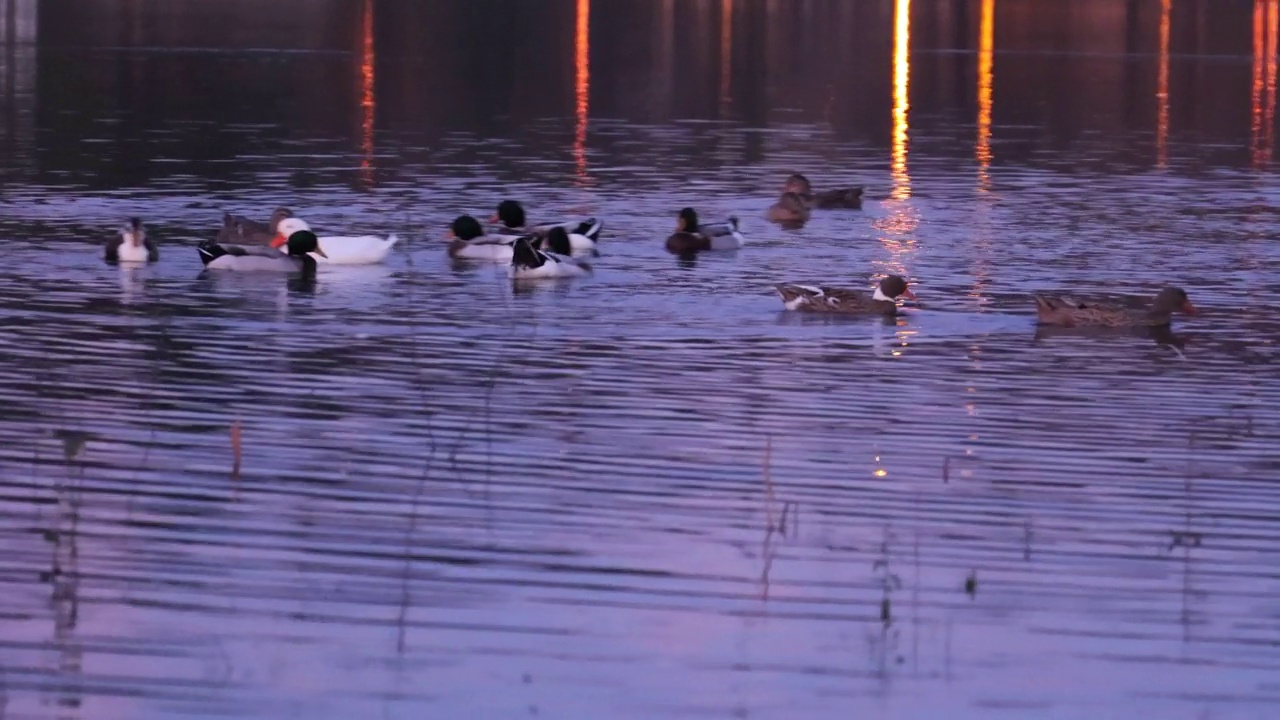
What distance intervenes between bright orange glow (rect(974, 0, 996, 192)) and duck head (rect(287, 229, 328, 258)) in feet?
38.8

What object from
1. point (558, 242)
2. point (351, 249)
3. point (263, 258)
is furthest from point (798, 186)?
point (263, 258)

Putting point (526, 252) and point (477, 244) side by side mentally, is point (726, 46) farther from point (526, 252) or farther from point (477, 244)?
point (526, 252)

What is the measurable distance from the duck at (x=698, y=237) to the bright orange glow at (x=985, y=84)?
7468 millimetres

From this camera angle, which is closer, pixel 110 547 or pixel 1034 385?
pixel 110 547

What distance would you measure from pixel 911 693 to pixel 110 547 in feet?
13.2

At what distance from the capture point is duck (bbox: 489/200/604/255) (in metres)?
23.9

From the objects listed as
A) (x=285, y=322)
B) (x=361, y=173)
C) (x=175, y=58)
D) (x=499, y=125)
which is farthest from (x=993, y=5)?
(x=285, y=322)

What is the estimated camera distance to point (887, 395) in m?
16.1

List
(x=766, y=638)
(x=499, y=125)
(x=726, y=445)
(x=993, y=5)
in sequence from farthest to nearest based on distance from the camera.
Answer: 1. (x=993, y=5)
2. (x=499, y=125)
3. (x=726, y=445)
4. (x=766, y=638)

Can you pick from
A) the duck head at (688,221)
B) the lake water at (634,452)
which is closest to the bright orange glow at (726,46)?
the lake water at (634,452)

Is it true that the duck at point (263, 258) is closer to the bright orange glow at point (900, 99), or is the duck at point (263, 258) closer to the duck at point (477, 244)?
the duck at point (477, 244)

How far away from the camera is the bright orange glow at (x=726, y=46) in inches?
1962

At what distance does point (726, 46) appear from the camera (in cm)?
6844

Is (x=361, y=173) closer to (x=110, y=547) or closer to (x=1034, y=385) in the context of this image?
(x=1034, y=385)
